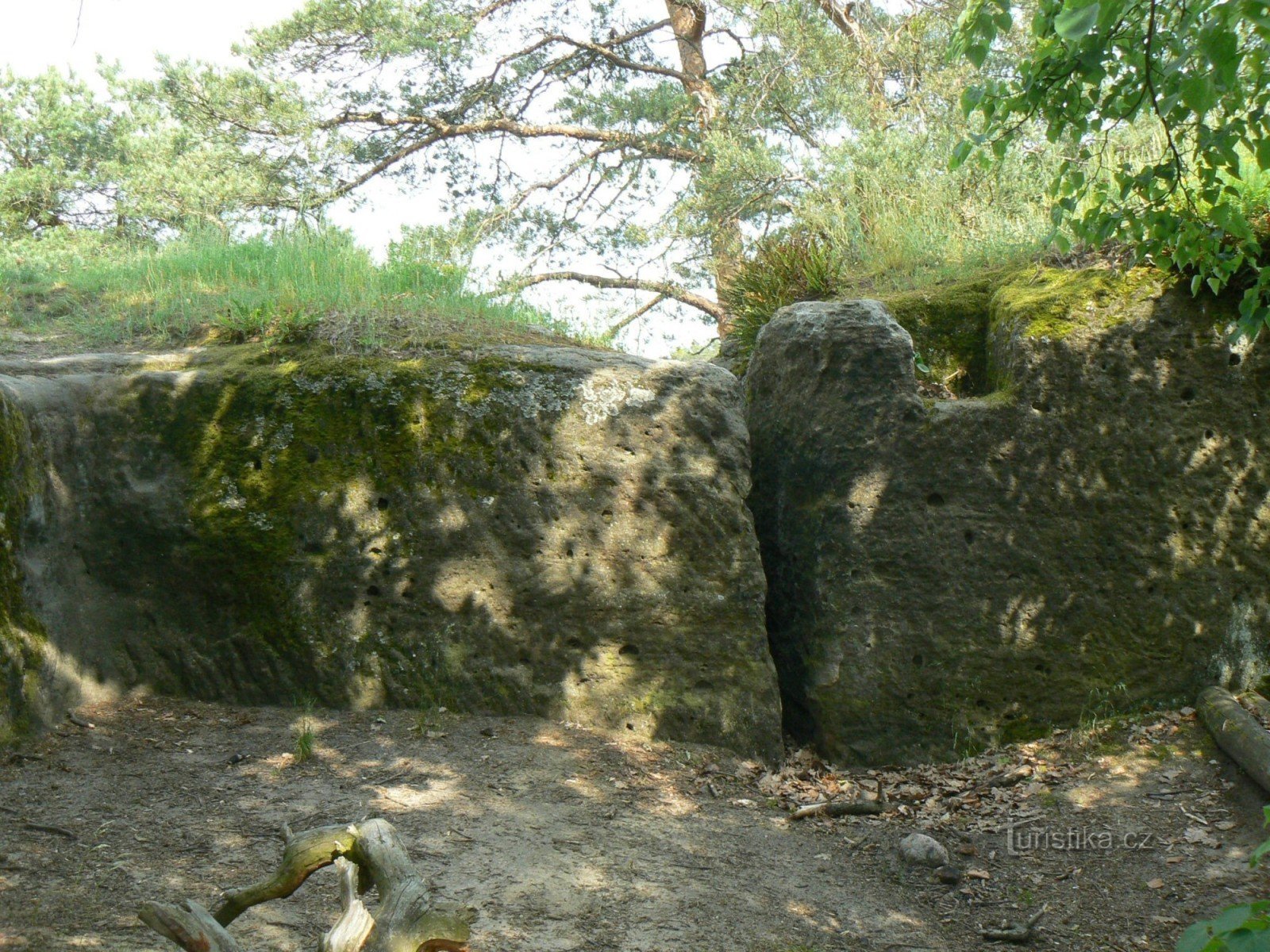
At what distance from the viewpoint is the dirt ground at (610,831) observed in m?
4.42

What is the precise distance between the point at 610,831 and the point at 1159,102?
13.2 feet

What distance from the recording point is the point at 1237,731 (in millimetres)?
6004

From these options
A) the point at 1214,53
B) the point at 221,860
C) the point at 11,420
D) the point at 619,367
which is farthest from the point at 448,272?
the point at 1214,53

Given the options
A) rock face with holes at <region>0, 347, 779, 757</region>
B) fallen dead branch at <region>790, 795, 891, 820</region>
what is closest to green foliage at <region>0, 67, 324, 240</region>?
rock face with holes at <region>0, 347, 779, 757</region>

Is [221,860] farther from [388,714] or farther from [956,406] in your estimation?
[956,406]

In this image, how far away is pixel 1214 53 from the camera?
9.55 ft

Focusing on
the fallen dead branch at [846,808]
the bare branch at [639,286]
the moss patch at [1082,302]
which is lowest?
the fallen dead branch at [846,808]

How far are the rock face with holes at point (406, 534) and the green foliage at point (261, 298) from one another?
1.44 feet

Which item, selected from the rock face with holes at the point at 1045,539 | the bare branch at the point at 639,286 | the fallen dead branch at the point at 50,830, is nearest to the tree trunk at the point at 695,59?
the bare branch at the point at 639,286

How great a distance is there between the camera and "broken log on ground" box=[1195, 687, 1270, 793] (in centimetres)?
564

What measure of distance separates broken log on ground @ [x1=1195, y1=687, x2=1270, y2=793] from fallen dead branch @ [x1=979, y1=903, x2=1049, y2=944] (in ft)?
5.23

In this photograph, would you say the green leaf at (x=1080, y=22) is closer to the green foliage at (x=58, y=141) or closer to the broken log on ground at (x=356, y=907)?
the broken log on ground at (x=356, y=907)

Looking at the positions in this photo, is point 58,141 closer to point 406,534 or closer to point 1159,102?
point 406,534

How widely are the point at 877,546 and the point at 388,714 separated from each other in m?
3.20
